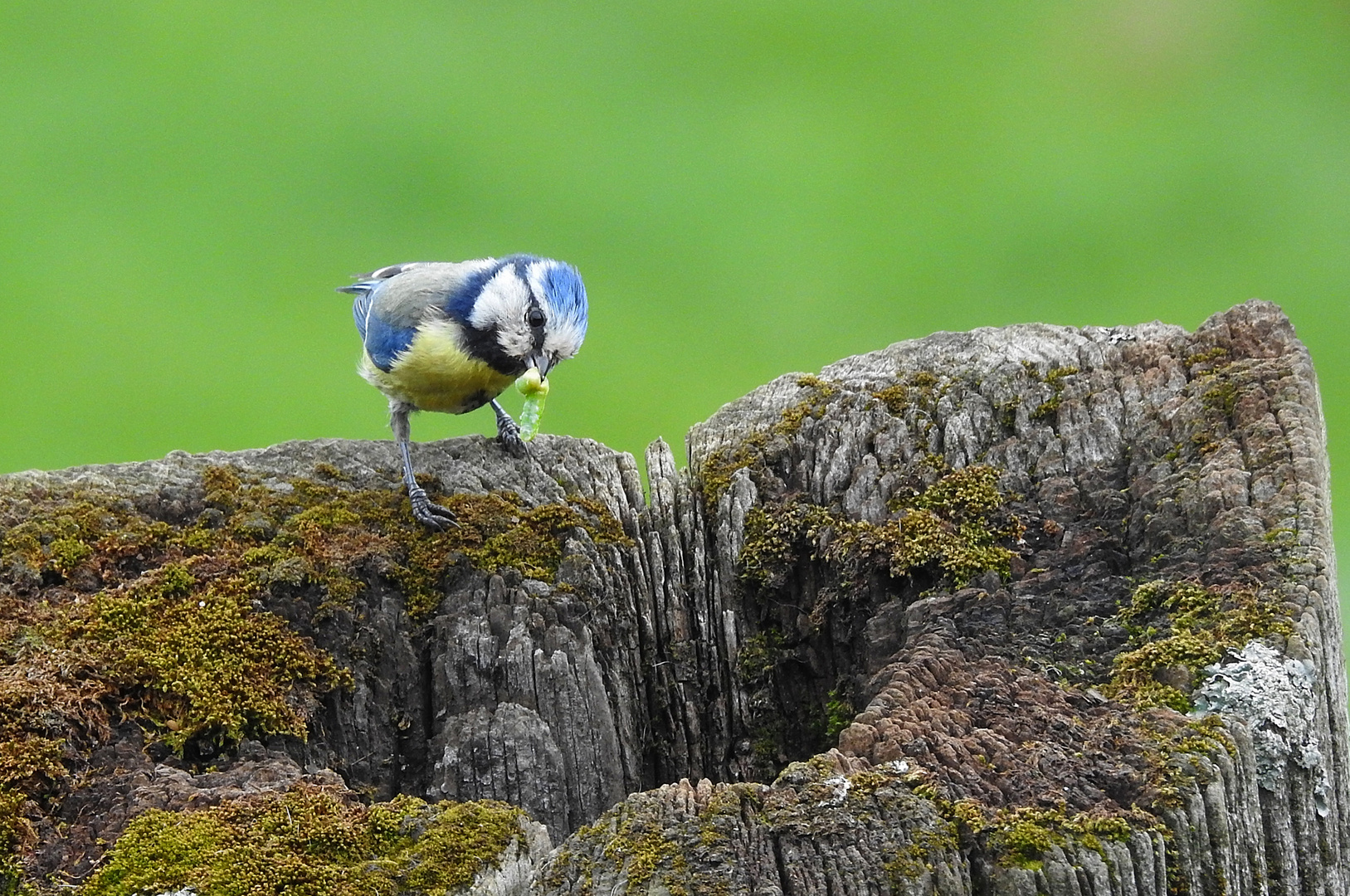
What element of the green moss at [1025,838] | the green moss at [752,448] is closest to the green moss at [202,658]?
the green moss at [752,448]

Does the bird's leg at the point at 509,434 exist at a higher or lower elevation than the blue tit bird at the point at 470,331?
lower

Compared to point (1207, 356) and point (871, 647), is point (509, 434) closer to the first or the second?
point (871, 647)

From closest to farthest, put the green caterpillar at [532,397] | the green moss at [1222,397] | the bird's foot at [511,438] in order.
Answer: the green moss at [1222,397] < the bird's foot at [511,438] < the green caterpillar at [532,397]

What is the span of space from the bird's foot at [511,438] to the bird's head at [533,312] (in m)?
0.19

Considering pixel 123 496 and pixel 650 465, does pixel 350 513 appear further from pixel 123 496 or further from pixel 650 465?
pixel 650 465

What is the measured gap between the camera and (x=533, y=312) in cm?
447

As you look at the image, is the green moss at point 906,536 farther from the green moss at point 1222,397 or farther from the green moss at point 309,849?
the green moss at point 309,849

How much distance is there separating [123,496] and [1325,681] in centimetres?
274

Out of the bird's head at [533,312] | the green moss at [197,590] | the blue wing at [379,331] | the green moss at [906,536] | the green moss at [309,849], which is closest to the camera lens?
the green moss at [309,849]

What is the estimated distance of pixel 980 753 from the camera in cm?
240

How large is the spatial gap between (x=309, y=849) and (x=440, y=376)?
8.42ft

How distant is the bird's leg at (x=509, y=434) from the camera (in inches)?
156

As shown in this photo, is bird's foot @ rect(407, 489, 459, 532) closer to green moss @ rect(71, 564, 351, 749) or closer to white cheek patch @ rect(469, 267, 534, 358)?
green moss @ rect(71, 564, 351, 749)

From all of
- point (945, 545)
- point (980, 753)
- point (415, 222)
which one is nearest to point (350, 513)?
point (945, 545)
